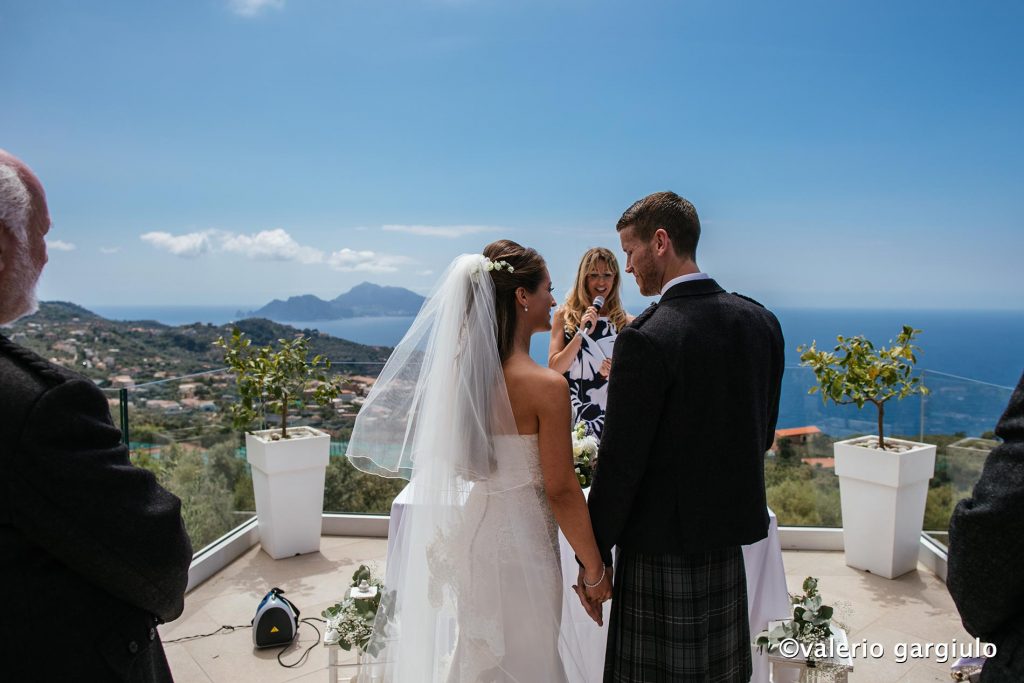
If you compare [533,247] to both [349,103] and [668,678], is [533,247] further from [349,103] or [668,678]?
[349,103]

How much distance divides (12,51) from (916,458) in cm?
1679

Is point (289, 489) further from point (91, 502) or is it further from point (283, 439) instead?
point (91, 502)

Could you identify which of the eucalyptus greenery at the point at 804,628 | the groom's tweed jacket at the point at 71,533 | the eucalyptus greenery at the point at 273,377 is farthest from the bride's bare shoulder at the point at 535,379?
the eucalyptus greenery at the point at 273,377

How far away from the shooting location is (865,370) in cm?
417

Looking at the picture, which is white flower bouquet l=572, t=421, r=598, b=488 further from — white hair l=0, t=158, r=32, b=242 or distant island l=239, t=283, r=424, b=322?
distant island l=239, t=283, r=424, b=322


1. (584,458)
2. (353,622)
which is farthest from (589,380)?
(353,622)

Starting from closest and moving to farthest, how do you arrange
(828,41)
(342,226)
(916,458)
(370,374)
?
(916,458) → (370,374) → (828,41) → (342,226)

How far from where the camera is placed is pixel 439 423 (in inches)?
75.1

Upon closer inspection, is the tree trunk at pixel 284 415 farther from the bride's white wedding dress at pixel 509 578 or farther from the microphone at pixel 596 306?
the bride's white wedding dress at pixel 509 578

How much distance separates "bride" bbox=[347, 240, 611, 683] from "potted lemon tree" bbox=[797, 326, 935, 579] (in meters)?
2.94

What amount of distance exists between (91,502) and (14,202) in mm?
502

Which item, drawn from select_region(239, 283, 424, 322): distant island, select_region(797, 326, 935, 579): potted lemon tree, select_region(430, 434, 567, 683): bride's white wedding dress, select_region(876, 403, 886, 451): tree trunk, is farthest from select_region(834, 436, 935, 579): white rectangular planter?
select_region(239, 283, 424, 322): distant island

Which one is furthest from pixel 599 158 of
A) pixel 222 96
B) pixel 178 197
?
pixel 178 197

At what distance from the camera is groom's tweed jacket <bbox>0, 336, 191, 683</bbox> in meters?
0.95
